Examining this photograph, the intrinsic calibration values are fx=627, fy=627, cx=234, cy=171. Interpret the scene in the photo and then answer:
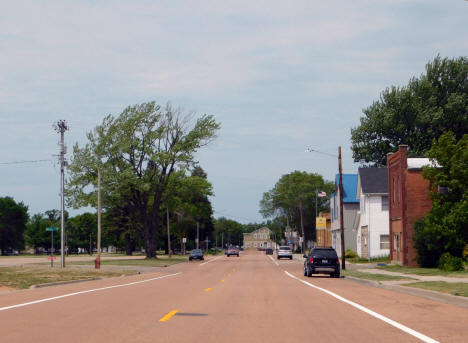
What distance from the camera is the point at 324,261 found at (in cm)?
3353

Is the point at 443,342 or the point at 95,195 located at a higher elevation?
the point at 95,195

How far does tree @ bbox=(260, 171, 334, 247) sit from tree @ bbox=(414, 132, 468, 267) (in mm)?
79497

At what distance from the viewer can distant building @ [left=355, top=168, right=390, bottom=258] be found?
58.7 m

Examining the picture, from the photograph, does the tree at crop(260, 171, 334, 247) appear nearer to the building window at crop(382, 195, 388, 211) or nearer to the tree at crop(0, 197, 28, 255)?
the tree at crop(0, 197, 28, 255)

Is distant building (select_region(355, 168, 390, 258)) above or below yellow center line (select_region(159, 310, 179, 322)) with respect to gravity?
above

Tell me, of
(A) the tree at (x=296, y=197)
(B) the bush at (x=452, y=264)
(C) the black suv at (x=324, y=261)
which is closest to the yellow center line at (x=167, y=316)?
(C) the black suv at (x=324, y=261)

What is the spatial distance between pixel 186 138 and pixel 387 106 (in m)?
25.1

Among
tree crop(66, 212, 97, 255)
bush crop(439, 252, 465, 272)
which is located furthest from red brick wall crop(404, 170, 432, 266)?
tree crop(66, 212, 97, 255)

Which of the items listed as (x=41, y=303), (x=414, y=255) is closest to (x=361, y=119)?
(x=414, y=255)

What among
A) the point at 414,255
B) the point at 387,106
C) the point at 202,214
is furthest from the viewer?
the point at 202,214

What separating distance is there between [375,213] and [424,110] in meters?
19.0

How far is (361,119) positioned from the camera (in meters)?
78.1

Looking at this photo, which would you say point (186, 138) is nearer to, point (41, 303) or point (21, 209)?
point (41, 303)

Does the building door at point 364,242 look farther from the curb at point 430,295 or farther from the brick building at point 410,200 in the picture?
the curb at point 430,295
